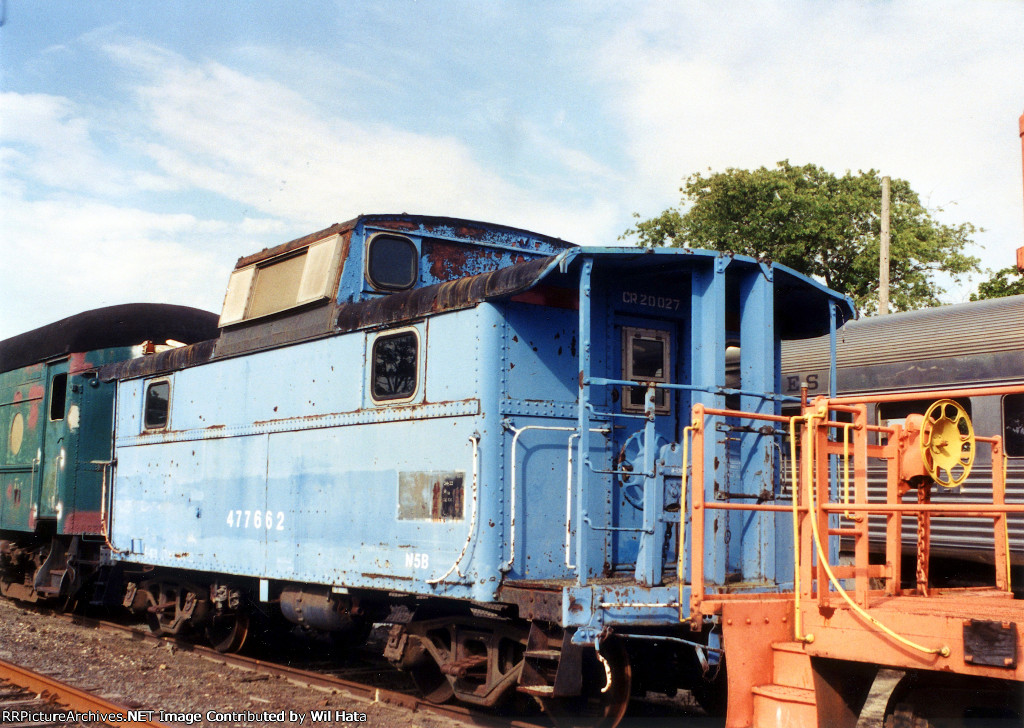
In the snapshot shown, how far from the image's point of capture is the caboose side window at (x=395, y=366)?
24.8 feet

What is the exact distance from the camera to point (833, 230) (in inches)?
1067

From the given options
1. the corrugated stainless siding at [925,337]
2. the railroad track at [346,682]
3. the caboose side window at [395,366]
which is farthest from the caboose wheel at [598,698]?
the corrugated stainless siding at [925,337]

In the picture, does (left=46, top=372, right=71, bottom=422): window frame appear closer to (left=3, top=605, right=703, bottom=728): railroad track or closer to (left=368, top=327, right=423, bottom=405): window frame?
(left=3, top=605, right=703, bottom=728): railroad track

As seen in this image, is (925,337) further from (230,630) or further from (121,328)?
(121,328)

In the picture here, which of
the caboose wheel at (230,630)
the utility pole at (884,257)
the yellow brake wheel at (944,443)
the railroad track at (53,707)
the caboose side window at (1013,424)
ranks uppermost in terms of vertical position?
the utility pole at (884,257)

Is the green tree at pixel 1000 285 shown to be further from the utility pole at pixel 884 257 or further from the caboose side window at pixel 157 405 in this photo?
the caboose side window at pixel 157 405

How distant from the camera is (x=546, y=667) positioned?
21.2 ft

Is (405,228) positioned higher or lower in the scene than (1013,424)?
higher

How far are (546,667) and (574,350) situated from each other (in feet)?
7.31

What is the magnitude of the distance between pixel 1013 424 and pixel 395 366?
20.9 ft

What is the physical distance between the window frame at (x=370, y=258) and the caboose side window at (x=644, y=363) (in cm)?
233

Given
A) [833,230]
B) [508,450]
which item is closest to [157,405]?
[508,450]

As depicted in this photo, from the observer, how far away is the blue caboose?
6.46m

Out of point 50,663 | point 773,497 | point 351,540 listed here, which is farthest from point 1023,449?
point 50,663
